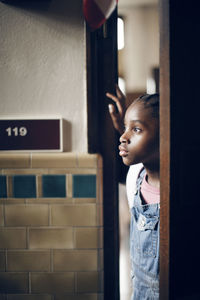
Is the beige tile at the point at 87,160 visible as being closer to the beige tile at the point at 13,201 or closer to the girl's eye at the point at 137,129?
the girl's eye at the point at 137,129

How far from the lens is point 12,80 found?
49.3 inches

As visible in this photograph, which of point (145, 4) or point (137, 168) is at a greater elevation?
point (145, 4)

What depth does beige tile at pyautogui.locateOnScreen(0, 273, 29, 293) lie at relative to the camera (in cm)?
130

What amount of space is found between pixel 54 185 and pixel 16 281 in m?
0.51

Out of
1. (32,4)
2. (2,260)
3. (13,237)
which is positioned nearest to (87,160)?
(13,237)

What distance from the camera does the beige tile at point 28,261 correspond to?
4.22 feet

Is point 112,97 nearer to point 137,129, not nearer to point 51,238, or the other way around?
point 137,129

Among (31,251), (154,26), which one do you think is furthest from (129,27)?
(31,251)

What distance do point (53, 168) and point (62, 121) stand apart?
22 centimetres

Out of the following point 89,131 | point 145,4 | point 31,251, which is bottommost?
point 31,251

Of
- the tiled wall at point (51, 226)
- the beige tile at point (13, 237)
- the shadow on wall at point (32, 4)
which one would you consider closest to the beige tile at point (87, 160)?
the tiled wall at point (51, 226)

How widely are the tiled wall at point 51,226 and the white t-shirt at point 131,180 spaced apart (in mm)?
142

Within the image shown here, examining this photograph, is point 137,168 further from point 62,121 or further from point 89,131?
point 62,121
